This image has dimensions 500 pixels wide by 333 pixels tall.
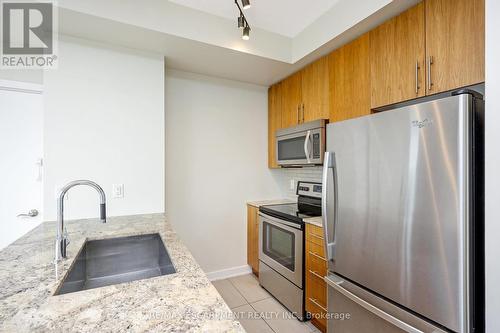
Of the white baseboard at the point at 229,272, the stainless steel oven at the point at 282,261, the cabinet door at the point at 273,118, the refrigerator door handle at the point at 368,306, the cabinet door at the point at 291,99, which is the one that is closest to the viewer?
the refrigerator door handle at the point at 368,306

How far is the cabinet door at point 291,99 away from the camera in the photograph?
2.58 metres

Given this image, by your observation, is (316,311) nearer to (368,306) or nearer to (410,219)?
(368,306)

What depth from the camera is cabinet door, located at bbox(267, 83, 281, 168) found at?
295 cm

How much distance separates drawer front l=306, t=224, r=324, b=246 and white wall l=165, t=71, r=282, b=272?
1.16 m

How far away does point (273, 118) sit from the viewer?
9.98ft

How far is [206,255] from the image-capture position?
2.82 metres

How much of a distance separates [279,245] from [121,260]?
1417 mm

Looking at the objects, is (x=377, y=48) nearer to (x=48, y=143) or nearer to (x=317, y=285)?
(x=317, y=285)

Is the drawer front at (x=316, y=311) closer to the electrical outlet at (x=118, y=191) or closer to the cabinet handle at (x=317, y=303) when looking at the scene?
the cabinet handle at (x=317, y=303)

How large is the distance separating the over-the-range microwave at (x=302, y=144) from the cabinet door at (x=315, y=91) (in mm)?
113

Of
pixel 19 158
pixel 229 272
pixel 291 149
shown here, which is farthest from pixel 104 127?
pixel 229 272

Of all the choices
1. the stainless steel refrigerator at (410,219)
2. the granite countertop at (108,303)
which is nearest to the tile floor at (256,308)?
the stainless steel refrigerator at (410,219)

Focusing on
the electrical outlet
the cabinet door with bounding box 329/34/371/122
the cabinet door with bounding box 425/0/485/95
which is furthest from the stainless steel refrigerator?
the electrical outlet
